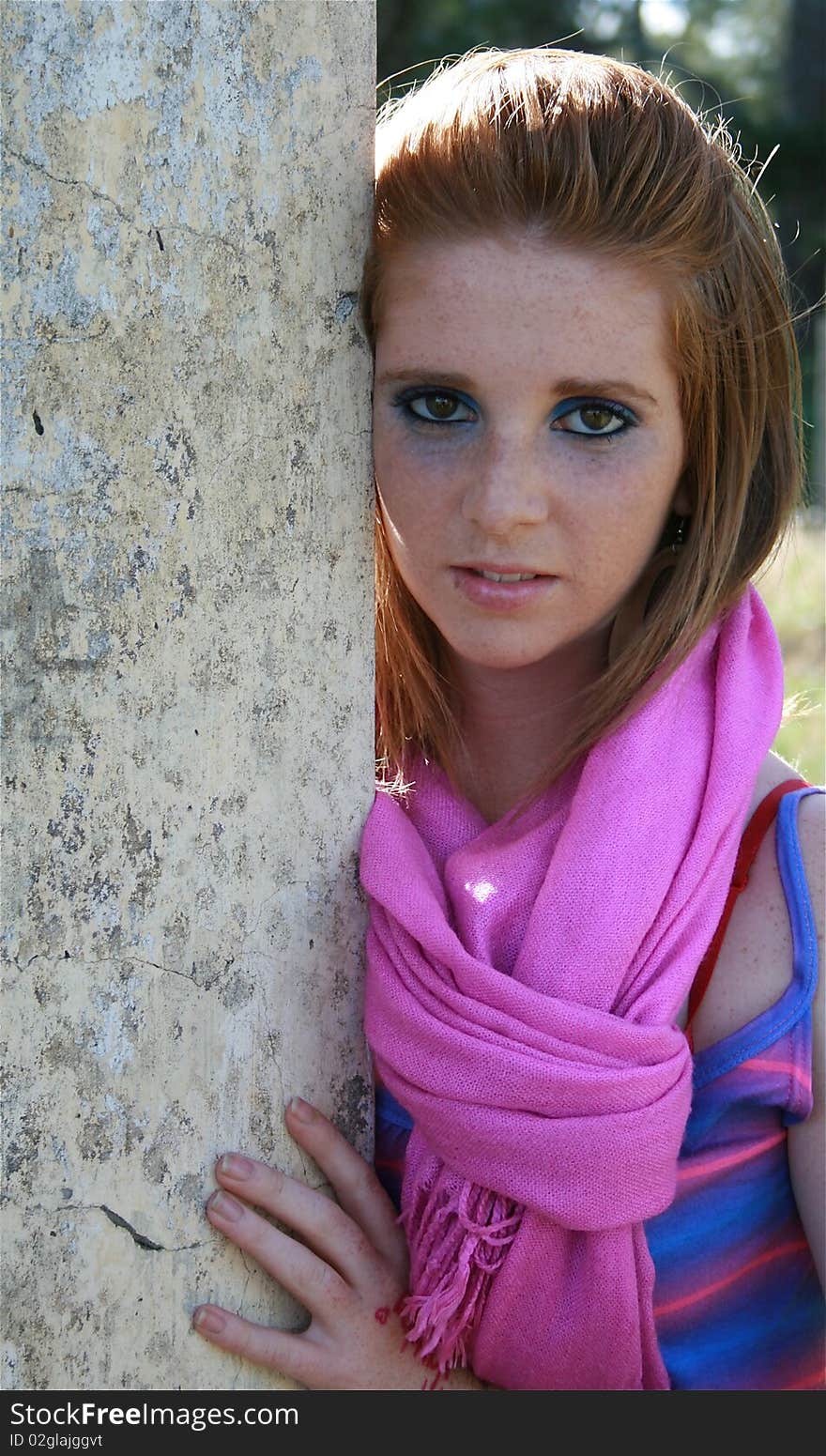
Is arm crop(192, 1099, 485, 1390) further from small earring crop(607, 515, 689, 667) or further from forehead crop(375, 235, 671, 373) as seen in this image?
forehead crop(375, 235, 671, 373)

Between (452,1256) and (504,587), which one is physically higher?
(504,587)

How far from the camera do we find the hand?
1591mm

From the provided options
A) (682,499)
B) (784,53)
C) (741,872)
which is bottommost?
(741,872)

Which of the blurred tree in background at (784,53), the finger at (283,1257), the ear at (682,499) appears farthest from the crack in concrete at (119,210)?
the blurred tree in background at (784,53)

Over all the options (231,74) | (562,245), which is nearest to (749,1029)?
(562,245)

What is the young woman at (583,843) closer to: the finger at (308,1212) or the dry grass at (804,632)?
the finger at (308,1212)

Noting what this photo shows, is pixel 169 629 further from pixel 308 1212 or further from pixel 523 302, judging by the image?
pixel 308 1212

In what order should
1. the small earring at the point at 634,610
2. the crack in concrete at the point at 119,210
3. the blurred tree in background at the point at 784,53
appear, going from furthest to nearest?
the blurred tree in background at the point at 784,53
the small earring at the point at 634,610
the crack in concrete at the point at 119,210

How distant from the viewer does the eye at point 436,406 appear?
165 cm

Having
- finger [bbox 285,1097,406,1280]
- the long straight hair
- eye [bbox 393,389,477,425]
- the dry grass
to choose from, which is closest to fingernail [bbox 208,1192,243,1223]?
finger [bbox 285,1097,406,1280]

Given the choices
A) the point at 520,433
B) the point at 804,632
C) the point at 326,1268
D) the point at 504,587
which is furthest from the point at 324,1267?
the point at 804,632

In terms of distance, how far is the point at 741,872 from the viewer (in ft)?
5.92

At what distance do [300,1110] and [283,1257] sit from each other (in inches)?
6.1

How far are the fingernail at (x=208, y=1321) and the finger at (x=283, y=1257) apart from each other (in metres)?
0.07
